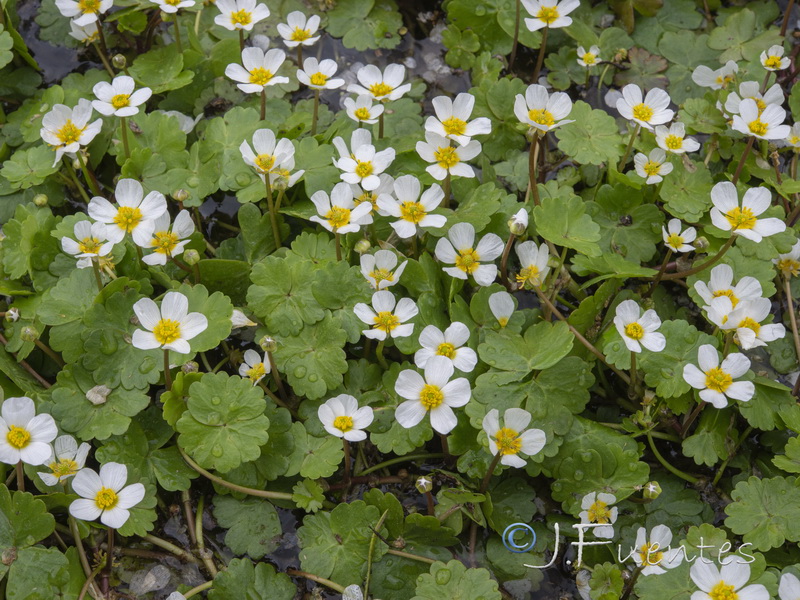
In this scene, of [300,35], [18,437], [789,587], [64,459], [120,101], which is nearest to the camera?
[789,587]

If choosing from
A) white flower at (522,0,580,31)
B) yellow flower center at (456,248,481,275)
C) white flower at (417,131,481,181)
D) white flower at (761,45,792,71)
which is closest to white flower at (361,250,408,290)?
yellow flower center at (456,248,481,275)

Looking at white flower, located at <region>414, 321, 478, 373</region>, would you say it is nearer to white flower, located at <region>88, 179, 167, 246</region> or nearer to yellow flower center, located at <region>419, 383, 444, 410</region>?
yellow flower center, located at <region>419, 383, 444, 410</region>

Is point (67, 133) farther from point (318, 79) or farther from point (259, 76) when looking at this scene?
point (318, 79)

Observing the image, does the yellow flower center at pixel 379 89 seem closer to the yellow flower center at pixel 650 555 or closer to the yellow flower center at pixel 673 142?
the yellow flower center at pixel 673 142

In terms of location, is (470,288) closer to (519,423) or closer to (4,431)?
(519,423)

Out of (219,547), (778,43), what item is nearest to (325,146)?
(219,547)

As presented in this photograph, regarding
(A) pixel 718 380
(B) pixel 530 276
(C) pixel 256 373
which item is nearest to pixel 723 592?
(A) pixel 718 380

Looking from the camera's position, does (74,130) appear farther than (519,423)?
Yes
